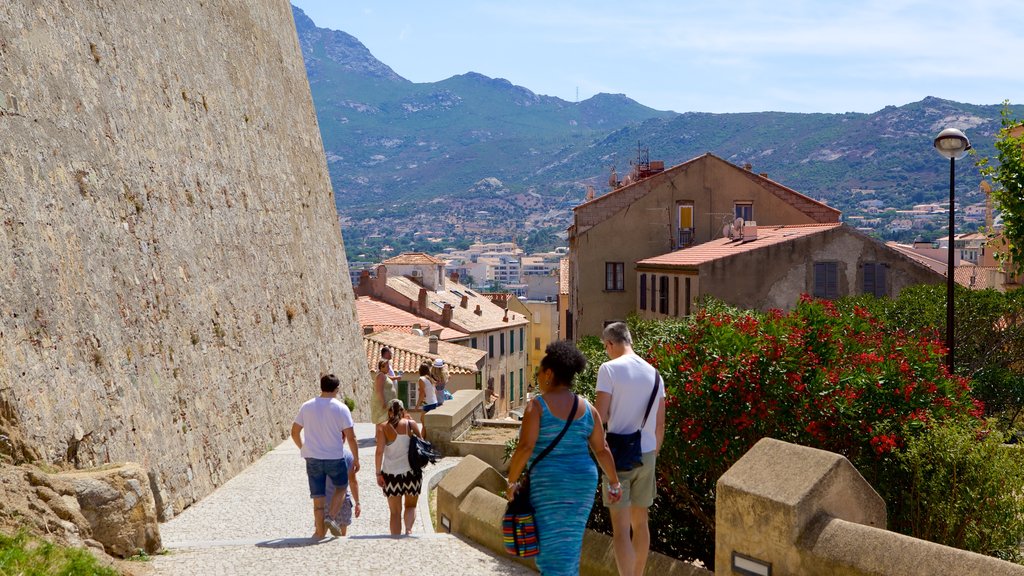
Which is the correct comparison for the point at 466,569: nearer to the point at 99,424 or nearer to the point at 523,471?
the point at 523,471

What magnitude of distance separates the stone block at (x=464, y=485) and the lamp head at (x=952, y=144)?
9.39m

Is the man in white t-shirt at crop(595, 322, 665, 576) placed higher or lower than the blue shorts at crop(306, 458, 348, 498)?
higher

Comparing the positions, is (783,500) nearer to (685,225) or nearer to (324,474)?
(324,474)

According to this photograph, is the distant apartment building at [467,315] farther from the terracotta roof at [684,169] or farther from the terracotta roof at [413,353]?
the terracotta roof at [684,169]

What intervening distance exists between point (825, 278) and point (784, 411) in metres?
27.1

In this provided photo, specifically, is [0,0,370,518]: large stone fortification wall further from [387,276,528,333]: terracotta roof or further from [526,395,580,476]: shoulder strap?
[387,276,528,333]: terracotta roof

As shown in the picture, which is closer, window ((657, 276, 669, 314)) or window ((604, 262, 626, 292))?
window ((657, 276, 669, 314))

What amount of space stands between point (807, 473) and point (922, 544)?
35.4 inches

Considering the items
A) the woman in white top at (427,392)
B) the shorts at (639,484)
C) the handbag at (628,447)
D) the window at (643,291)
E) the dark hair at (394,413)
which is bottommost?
the window at (643,291)

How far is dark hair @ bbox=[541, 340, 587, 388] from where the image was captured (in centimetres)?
610

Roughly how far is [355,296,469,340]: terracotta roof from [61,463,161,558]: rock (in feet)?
141

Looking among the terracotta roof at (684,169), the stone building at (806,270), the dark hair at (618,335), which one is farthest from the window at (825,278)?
the dark hair at (618,335)

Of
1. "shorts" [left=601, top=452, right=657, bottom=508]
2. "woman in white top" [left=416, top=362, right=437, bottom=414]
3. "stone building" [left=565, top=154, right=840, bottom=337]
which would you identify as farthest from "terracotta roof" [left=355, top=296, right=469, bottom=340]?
"shorts" [left=601, top=452, right=657, bottom=508]

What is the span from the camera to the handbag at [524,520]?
602 centimetres
